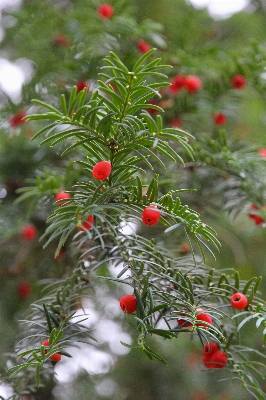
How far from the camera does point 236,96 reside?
1.03 m

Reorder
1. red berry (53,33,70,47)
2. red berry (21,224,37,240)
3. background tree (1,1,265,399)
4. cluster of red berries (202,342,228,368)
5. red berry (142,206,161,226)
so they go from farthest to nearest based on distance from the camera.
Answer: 1. red berry (53,33,70,47)
2. red berry (21,224,37,240)
3. background tree (1,1,265,399)
4. cluster of red berries (202,342,228,368)
5. red berry (142,206,161,226)

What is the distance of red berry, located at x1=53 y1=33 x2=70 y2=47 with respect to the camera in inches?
43.4

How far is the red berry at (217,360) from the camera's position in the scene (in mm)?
600

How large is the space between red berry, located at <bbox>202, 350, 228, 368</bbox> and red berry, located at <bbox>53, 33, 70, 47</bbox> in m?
0.78

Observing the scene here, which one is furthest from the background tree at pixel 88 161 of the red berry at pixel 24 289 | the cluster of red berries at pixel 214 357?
the cluster of red berries at pixel 214 357

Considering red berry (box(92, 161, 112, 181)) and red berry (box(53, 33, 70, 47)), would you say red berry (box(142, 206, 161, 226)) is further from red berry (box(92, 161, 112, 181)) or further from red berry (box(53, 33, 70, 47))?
red berry (box(53, 33, 70, 47))

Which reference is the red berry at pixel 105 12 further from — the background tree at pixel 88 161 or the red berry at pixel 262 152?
the red berry at pixel 262 152

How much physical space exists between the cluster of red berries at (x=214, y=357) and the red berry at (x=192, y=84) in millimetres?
558

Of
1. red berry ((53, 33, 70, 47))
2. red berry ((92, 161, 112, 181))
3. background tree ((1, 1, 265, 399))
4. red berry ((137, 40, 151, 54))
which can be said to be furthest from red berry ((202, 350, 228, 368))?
red berry ((53, 33, 70, 47))

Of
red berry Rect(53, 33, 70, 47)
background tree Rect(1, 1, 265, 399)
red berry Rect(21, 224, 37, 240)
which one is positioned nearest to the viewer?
background tree Rect(1, 1, 265, 399)

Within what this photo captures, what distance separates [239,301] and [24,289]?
585mm

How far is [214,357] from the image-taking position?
1.97ft

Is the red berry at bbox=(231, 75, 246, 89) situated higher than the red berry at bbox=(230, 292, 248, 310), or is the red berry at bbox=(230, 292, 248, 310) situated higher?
the red berry at bbox=(231, 75, 246, 89)

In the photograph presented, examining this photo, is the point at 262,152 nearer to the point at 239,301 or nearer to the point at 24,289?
the point at 239,301
